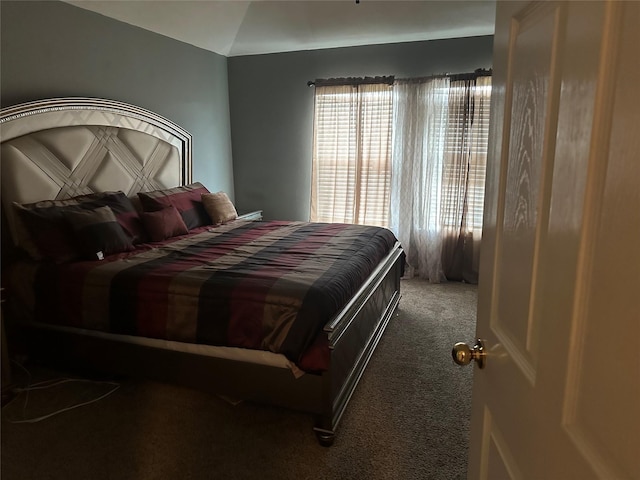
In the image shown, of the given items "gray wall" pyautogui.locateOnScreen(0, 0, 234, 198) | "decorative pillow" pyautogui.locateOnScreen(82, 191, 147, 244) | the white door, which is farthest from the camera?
"decorative pillow" pyautogui.locateOnScreen(82, 191, 147, 244)

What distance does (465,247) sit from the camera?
4.54 metres

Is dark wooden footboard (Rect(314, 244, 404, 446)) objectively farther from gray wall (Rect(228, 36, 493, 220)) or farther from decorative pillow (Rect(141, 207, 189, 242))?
gray wall (Rect(228, 36, 493, 220))

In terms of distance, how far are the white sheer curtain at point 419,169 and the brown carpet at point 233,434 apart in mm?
1960

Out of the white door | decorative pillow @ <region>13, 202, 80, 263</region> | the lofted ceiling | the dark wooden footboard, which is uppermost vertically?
the lofted ceiling

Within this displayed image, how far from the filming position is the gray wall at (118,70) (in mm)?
2797

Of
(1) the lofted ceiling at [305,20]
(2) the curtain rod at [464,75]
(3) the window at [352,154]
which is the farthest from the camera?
(3) the window at [352,154]

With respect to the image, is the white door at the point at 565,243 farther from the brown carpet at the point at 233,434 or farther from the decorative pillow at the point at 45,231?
the decorative pillow at the point at 45,231

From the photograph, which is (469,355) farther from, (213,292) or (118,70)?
(118,70)

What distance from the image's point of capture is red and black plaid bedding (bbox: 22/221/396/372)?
2104mm

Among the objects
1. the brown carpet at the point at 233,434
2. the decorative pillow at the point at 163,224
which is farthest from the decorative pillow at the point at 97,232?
the brown carpet at the point at 233,434

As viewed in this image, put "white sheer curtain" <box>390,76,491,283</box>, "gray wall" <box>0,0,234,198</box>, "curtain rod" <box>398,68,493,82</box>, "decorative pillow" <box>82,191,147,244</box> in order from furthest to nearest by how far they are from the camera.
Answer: "white sheer curtain" <box>390,76,491,283</box>, "curtain rod" <box>398,68,493,82</box>, "decorative pillow" <box>82,191,147,244</box>, "gray wall" <box>0,0,234,198</box>

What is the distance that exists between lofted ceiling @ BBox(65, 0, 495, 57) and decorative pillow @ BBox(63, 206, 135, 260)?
1644mm

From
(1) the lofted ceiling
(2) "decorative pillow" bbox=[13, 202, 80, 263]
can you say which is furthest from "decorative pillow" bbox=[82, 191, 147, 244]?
(1) the lofted ceiling

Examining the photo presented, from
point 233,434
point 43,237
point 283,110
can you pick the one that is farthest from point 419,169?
point 43,237
